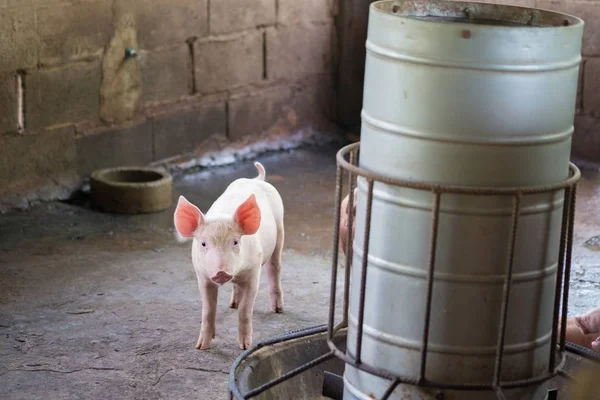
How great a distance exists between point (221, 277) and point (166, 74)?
10.2ft

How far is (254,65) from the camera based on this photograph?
22.7 ft

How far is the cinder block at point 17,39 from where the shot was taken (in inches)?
213

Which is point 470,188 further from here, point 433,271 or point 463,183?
point 433,271

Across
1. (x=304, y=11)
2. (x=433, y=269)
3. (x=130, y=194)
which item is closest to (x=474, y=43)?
(x=433, y=269)

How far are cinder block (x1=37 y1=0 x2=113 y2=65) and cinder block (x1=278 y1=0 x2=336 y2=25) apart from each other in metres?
1.49

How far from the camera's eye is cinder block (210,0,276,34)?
6.52 metres

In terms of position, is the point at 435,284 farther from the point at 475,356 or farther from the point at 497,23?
the point at 497,23

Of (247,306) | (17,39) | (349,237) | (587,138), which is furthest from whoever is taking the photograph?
(587,138)

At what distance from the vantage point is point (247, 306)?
3.80 meters

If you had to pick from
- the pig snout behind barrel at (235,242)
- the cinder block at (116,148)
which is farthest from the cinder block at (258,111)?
the pig snout behind barrel at (235,242)

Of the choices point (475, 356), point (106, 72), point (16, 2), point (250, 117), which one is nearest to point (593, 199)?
point (250, 117)

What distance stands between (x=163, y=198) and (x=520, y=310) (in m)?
3.48

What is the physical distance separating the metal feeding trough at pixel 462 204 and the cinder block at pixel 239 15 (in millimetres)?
3981

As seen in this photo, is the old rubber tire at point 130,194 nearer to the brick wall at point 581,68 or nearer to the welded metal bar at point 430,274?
the brick wall at point 581,68
